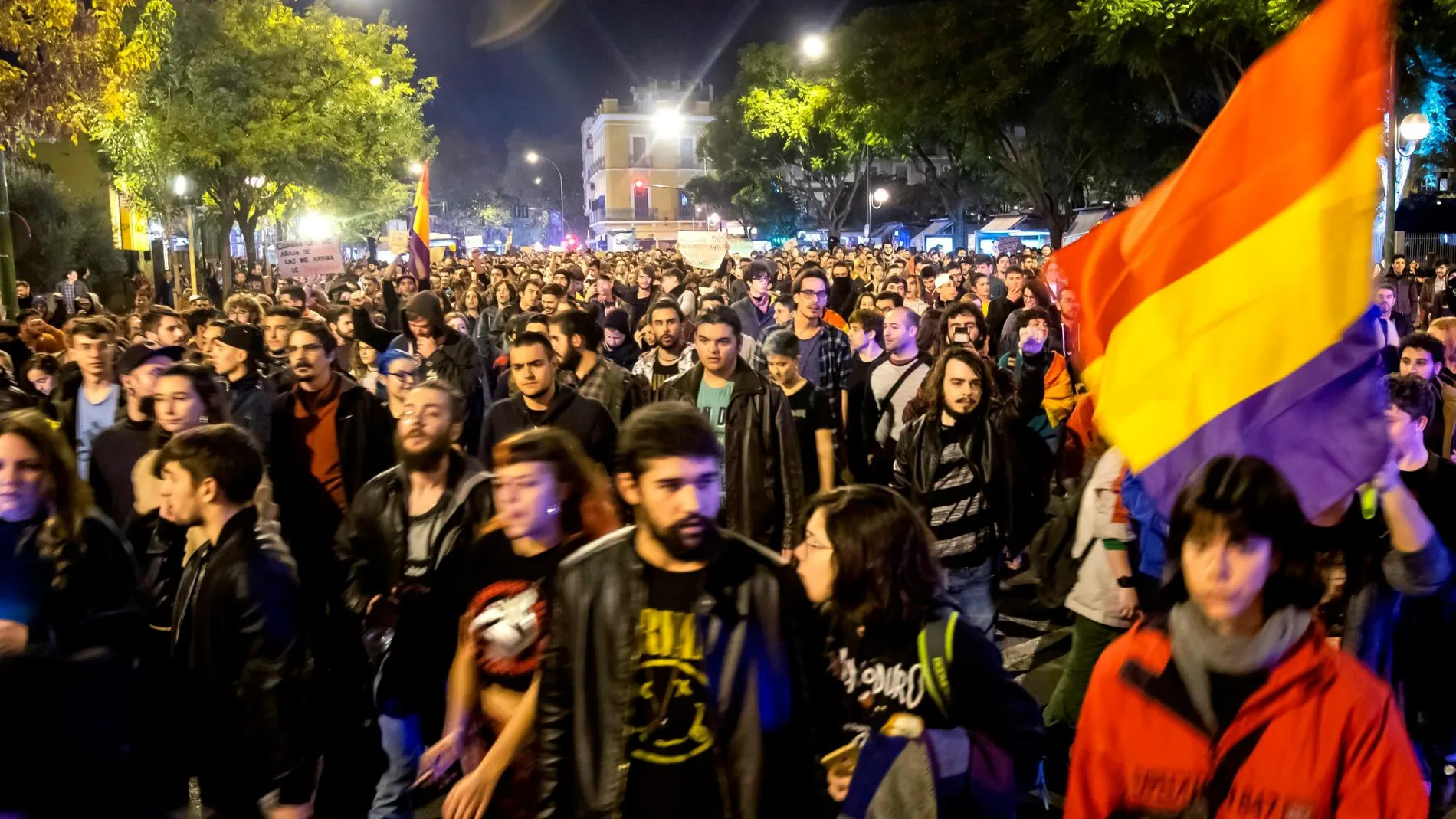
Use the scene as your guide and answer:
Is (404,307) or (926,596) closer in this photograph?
(926,596)

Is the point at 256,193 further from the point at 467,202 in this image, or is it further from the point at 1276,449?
the point at 467,202

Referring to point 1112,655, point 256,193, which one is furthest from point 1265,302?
point 256,193

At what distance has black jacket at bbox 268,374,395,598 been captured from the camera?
5938mm

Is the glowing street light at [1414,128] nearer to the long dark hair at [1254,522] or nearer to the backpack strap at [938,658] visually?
the long dark hair at [1254,522]

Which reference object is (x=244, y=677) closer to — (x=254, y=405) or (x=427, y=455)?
(x=427, y=455)

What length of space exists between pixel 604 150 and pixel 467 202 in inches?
522

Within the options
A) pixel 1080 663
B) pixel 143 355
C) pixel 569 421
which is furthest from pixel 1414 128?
pixel 143 355

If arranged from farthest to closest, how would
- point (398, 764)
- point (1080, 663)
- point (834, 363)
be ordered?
point (834, 363) → point (1080, 663) → point (398, 764)

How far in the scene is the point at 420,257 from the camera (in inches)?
593

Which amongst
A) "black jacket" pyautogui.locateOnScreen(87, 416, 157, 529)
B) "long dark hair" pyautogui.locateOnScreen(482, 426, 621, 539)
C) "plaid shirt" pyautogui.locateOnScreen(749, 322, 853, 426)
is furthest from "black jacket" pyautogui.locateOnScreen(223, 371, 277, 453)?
"plaid shirt" pyautogui.locateOnScreen(749, 322, 853, 426)

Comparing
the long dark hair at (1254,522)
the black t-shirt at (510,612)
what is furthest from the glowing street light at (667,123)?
the long dark hair at (1254,522)

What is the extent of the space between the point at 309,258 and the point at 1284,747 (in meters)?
14.3

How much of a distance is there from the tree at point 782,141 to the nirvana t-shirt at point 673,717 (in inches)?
1539

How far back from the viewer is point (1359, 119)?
3.36 metres
